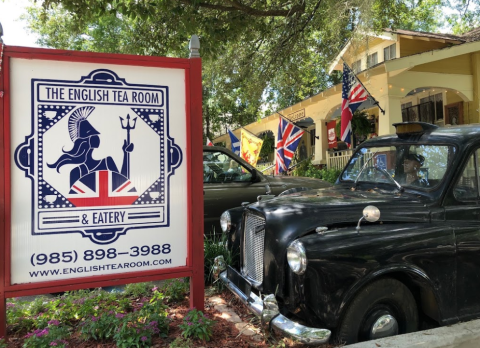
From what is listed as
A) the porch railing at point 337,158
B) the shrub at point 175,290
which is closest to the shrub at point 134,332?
the shrub at point 175,290

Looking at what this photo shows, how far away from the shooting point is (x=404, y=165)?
11.8 ft

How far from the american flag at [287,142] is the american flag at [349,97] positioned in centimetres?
120

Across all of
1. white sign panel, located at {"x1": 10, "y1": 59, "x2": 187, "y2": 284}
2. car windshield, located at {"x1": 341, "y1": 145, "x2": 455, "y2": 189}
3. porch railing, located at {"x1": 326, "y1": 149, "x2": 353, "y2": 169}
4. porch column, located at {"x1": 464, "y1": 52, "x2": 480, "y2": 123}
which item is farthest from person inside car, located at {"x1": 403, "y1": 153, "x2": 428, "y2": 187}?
porch column, located at {"x1": 464, "y1": 52, "x2": 480, "y2": 123}

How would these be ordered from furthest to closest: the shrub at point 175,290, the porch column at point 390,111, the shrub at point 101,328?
the porch column at point 390,111 → the shrub at point 175,290 → the shrub at point 101,328

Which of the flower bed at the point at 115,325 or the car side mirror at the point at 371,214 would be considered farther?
the car side mirror at the point at 371,214

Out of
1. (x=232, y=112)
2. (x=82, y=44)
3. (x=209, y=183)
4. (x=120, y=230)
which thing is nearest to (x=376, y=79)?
(x=209, y=183)

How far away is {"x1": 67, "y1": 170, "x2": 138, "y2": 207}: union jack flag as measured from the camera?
9.33ft

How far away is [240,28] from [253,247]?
5.68m

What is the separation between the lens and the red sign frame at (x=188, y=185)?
8.79ft

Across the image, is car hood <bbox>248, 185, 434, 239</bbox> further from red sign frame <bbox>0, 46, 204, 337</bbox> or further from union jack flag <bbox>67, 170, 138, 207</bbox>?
union jack flag <bbox>67, 170, 138, 207</bbox>

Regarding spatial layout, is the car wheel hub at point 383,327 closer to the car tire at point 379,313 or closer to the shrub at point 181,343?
the car tire at point 379,313

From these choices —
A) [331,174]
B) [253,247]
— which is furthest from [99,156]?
[331,174]

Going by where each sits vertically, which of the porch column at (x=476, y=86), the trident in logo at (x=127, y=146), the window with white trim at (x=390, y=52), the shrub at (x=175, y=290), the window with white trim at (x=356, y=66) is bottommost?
the shrub at (x=175, y=290)

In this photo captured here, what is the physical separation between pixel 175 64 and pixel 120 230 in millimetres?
1418
